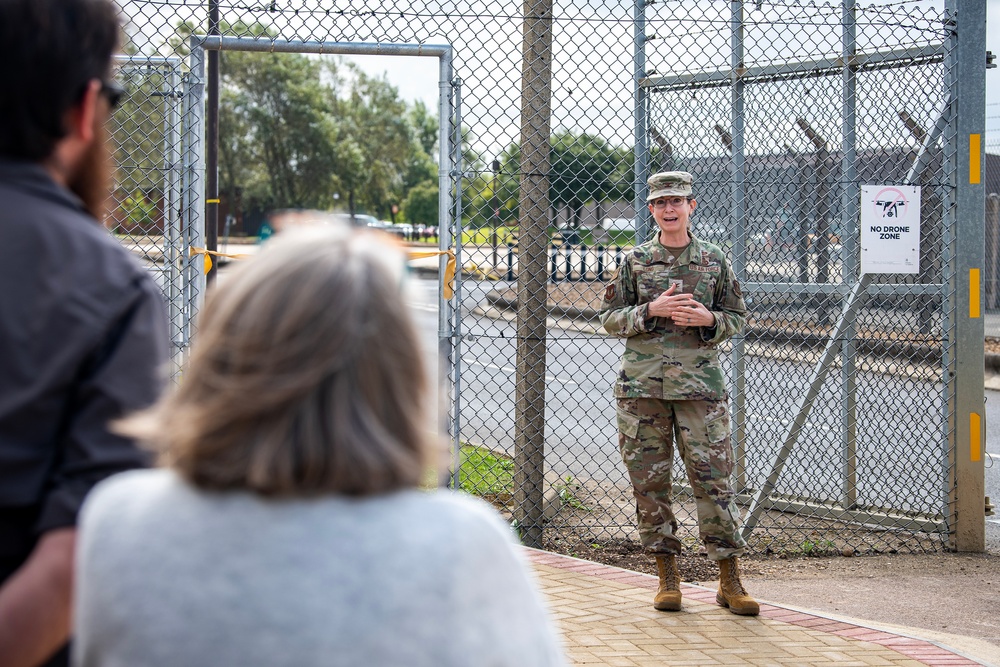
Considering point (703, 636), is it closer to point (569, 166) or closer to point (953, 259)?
point (569, 166)

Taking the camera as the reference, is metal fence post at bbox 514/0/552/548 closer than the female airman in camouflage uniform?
No

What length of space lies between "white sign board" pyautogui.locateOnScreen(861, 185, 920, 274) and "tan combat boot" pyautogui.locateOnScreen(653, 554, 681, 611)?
2350mm

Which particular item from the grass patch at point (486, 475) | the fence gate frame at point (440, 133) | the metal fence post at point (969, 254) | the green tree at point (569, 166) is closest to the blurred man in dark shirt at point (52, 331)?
the fence gate frame at point (440, 133)

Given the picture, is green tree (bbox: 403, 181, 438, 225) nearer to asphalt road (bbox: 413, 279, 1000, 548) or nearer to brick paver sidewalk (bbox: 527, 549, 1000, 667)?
asphalt road (bbox: 413, 279, 1000, 548)

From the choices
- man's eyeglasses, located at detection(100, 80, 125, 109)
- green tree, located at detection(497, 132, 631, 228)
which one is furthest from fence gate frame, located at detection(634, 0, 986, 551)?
man's eyeglasses, located at detection(100, 80, 125, 109)

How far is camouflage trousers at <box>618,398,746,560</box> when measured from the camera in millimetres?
4988

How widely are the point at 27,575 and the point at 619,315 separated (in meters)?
3.90

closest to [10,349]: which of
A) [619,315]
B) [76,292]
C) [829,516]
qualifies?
[76,292]

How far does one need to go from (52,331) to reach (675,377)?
3.82 metres

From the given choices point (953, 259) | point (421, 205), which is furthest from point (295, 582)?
point (421, 205)

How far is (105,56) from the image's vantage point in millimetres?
1631

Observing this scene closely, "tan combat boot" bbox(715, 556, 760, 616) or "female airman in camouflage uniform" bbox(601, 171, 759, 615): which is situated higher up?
"female airman in camouflage uniform" bbox(601, 171, 759, 615)

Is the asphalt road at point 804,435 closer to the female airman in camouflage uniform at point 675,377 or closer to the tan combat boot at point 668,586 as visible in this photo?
the female airman in camouflage uniform at point 675,377

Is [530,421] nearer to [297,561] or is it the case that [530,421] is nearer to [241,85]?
[297,561]
